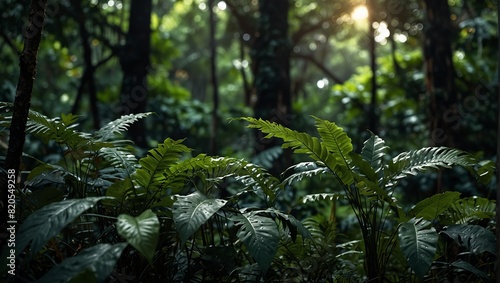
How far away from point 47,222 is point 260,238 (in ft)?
3.32

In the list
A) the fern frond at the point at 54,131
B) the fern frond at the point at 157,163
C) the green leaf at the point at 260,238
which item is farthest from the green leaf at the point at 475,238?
the fern frond at the point at 54,131

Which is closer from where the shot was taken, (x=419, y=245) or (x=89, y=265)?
(x=89, y=265)

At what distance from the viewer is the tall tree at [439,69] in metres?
6.59

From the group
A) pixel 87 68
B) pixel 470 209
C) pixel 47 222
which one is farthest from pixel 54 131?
pixel 87 68

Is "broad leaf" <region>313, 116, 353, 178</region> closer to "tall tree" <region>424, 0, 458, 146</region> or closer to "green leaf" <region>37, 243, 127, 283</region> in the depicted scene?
"green leaf" <region>37, 243, 127, 283</region>

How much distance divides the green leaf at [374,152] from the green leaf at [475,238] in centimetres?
→ 63

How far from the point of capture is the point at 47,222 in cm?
238

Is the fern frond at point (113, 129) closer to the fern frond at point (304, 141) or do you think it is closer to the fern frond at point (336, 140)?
the fern frond at point (304, 141)

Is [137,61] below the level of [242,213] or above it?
above

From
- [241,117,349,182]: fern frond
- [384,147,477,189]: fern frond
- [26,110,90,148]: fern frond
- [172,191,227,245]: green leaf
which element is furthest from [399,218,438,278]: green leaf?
[26,110,90,148]: fern frond

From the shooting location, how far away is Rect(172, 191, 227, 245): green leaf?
2.53 meters

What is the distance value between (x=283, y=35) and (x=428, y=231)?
5.21 meters

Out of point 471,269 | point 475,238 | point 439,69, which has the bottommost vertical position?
point 471,269

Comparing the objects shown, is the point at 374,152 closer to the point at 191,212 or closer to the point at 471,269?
the point at 471,269
